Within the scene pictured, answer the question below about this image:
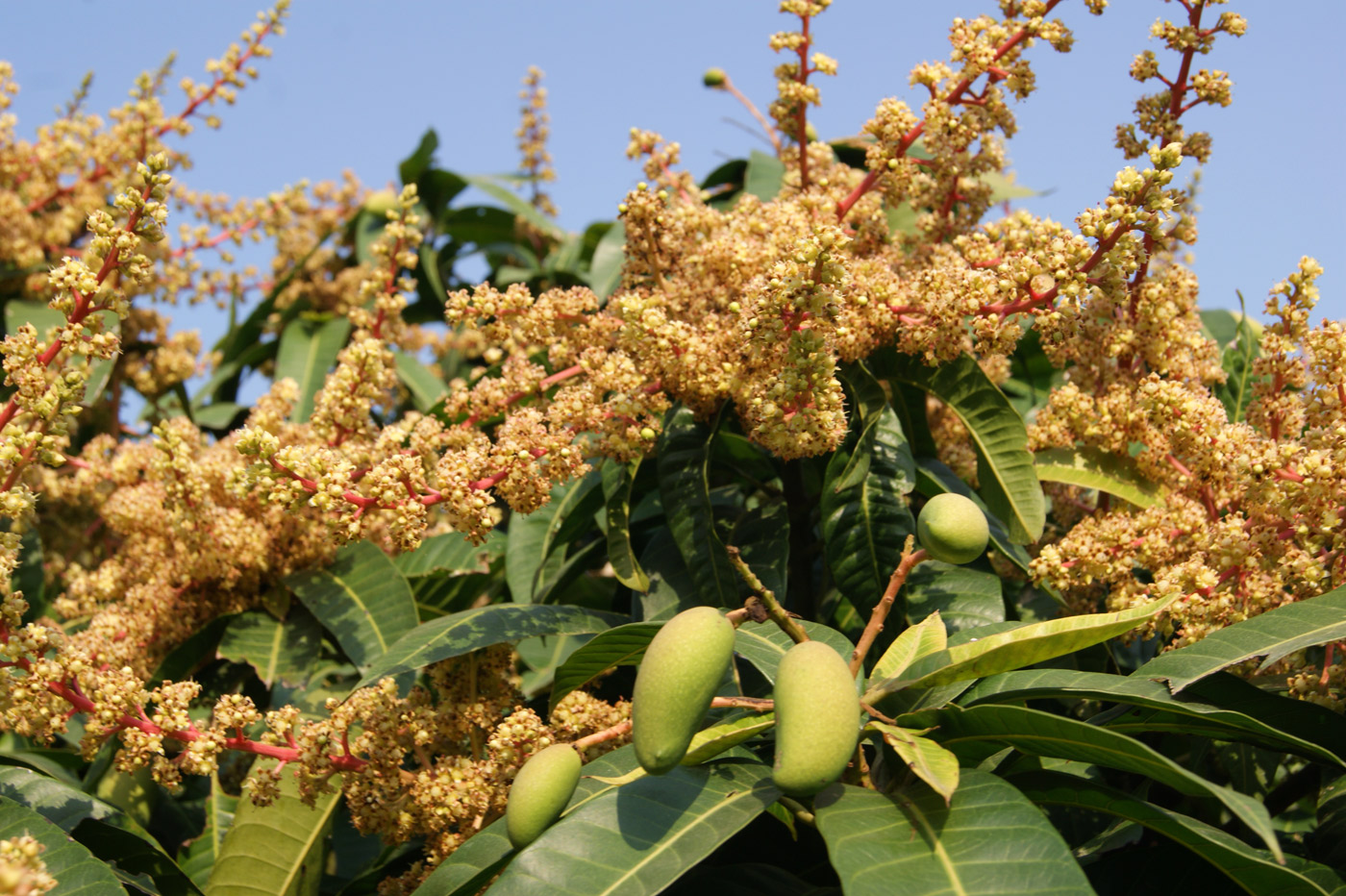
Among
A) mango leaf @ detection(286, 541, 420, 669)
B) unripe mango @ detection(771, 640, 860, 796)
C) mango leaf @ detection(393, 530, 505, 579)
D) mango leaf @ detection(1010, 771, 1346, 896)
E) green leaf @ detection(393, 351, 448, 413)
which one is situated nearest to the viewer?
unripe mango @ detection(771, 640, 860, 796)

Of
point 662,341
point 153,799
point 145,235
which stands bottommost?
point 153,799

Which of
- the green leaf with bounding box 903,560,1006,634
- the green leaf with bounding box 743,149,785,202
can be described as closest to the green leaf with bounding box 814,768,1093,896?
the green leaf with bounding box 903,560,1006,634

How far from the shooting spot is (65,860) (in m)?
1.32

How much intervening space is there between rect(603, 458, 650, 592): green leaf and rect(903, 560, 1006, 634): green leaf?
44cm

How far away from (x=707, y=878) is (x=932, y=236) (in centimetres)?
123

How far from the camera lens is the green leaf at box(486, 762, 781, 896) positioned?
44.9 inches

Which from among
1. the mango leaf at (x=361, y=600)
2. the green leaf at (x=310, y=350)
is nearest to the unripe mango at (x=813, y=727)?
the mango leaf at (x=361, y=600)

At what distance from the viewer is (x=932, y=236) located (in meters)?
2.02

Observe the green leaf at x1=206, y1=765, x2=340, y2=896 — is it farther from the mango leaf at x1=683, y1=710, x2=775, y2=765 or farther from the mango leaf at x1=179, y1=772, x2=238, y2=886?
the mango leaf at x1=683, y1=710, x2=775, y2=765

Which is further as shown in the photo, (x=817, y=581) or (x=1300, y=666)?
(x=817, y=581)

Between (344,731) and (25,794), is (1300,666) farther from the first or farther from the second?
(25,794)

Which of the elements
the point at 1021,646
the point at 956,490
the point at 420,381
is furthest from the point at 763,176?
the point at 1021,646

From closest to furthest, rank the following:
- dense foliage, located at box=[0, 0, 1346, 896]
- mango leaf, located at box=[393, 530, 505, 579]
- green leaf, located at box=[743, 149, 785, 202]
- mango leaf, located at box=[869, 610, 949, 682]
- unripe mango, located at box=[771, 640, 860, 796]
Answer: unripe mango, located at box=[771, 640, 860, 796]
dense foliage, located at box=[0, 0, 1346, 896]
mango leaf, located at box=[869, 610, 949, 682]
mango leaf, located at box=[393, 530, 505, 579]
green leaf, located at box=[743, 149, 785, 202]

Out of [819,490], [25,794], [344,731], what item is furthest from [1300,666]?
[25,794]
